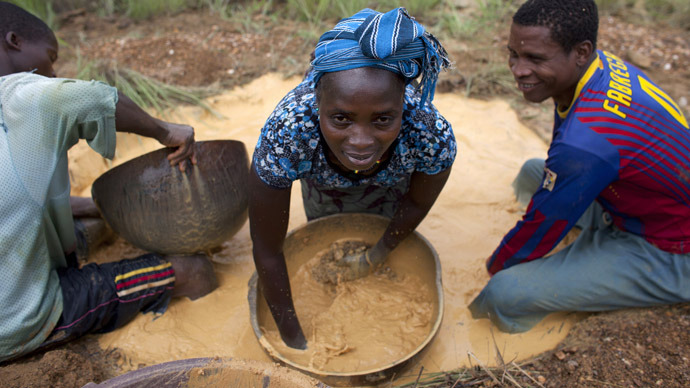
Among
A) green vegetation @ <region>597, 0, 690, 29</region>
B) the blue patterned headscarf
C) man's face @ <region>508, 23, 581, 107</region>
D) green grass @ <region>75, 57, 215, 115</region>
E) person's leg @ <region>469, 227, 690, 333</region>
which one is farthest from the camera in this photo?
green vegetation @ <region>597, 0, 690, 29</region>

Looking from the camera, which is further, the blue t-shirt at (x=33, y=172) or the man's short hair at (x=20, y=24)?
the man's short hair at (x=20, y=24)

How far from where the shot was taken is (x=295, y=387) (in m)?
1.25

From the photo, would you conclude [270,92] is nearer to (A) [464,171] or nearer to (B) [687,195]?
(A) [464,171]

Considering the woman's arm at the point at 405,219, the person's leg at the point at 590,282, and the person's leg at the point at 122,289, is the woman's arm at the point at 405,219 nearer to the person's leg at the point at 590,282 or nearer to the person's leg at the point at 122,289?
the person's leg at the point at 590,282

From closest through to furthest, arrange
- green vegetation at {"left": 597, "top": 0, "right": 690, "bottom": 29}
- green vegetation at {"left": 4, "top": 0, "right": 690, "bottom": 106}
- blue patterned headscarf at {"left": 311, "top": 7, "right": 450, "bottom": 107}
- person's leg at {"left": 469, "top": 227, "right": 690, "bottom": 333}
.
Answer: blue patterned headscarf at {"left": 311, "top": 7, "right": 450, "bottom": 107}, person's leg at {"left": 469, "top": 227, "right": 690, "bottom": 333}, green vegetation at {"left": 4, "top": 0, "right": 690, "bottom": 106}, green vegetation at {"left": 597, "top": 0, "right": 690, "bottom": 29}

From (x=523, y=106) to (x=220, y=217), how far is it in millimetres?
2652

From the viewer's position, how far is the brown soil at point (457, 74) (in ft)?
5.86

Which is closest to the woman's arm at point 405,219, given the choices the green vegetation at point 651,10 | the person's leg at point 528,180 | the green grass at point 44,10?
the person's leg at point 528,180

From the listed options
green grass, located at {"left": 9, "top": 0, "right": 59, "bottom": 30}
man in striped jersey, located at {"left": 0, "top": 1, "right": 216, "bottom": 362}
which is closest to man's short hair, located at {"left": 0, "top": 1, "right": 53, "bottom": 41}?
man in striped jersey, located at {"left": 0, "top": 1, "right": 216, "bottom": 362}

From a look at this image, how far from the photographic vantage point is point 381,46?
1.20 meters

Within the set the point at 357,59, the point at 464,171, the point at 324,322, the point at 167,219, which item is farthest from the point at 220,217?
the point at 464,171

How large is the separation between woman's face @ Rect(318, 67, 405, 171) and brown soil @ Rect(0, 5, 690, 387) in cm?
114

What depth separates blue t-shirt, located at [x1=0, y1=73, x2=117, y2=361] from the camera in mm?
1649

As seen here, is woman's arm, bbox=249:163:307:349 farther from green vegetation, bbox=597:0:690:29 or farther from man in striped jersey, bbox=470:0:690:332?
green vegetation, bbox=597:0:690:29
